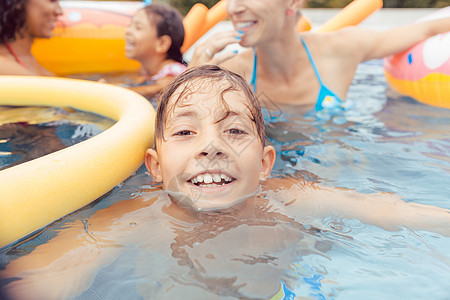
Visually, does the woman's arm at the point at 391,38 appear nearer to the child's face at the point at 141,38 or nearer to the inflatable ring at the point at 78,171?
the inflatable ring at the point at 78,171

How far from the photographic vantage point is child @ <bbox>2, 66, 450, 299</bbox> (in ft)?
4.81

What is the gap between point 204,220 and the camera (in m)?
1.79

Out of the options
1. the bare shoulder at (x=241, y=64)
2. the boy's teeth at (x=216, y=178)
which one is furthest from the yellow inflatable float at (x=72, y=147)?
the bare shoulder at (x=241, y=64)

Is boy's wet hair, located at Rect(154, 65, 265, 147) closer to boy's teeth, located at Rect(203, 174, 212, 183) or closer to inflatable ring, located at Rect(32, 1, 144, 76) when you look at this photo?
boy's teeth, located at Rect(203, 174, 212, 183)

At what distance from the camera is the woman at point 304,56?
311cm

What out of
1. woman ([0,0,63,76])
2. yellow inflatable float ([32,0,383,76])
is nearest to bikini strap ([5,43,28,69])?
woman ([0,0,63,76])

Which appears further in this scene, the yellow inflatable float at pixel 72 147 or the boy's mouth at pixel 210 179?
the boy's mouth at pixel 210 179

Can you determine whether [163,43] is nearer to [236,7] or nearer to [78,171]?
[236,7]

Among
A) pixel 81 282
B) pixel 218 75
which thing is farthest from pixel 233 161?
pixel 81 282

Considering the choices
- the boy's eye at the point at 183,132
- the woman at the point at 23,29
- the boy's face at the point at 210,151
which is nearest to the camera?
the boy's face at the point at 210,151

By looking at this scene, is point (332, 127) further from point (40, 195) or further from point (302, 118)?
point (40, 195)

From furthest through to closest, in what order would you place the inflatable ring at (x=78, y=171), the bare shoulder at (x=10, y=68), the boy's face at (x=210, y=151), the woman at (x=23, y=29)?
the woman at (x=23, y=29), the bare shoulder at (x=10, y=68), the boy's face at (x=210, y=151), the inflatable ring at (x=78, y=171)

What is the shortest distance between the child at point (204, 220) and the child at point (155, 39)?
2995 millimetres

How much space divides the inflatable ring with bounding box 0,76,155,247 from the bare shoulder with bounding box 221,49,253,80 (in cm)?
99
